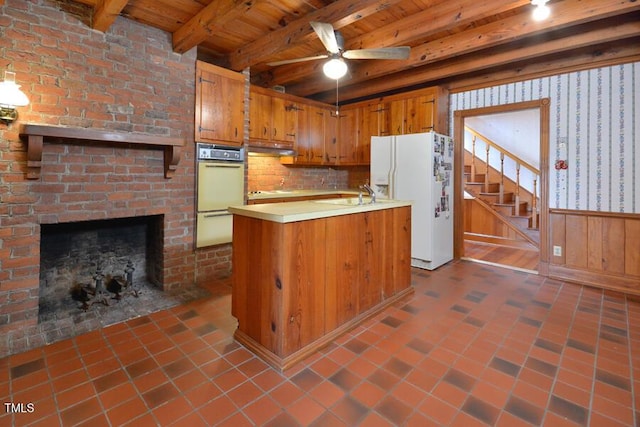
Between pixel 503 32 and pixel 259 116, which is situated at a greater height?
pixel 503 32

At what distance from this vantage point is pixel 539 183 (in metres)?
4.39

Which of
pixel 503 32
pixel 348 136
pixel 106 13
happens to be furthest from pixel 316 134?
pixel 106 13

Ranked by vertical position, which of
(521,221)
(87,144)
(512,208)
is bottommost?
(521,221)

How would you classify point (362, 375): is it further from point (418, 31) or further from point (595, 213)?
point (595, 213)

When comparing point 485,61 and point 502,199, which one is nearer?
point 485,61

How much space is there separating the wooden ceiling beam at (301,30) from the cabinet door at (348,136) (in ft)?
7.30

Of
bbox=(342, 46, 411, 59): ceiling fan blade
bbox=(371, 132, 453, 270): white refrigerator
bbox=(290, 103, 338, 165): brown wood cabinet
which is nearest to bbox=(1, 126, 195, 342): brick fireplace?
bbox=(342, 46, 411, 59): ceiling fan blade

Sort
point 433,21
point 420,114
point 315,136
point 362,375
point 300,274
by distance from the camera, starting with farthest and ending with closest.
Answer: point 315,136
point 420,114
point 433,21
point 300,274
point 362,375

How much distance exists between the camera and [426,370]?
1.91 meters

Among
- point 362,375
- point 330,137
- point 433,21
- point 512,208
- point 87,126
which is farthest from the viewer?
point 512,208

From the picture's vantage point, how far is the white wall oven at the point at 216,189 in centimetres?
334

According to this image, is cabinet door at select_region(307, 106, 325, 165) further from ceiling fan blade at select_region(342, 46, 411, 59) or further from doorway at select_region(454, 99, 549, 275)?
ceiling fan blade at select_region(342, 46, 411, 59)

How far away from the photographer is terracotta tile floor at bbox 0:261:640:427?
60.9 inches

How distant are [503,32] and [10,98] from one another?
411 centimetres
